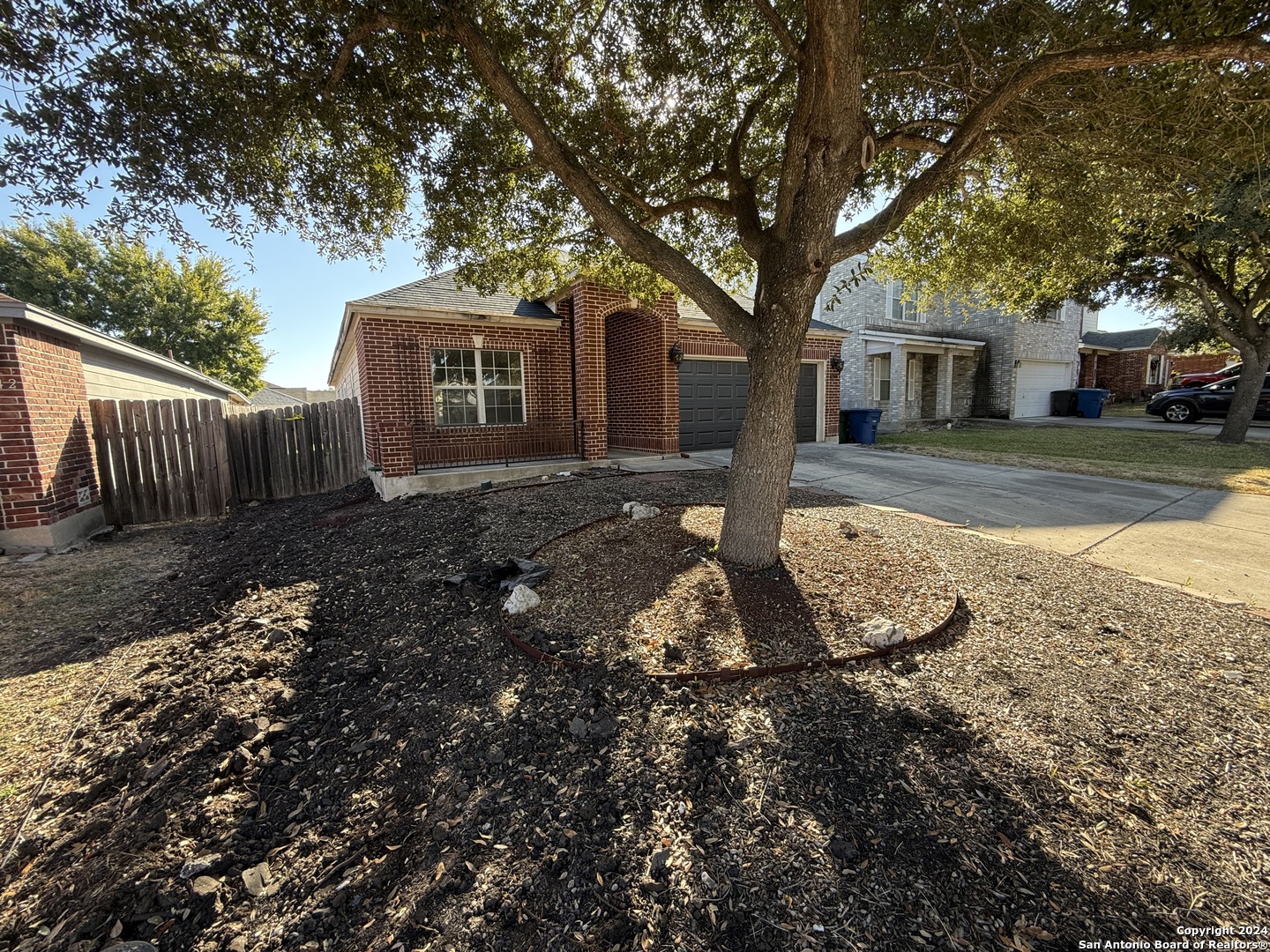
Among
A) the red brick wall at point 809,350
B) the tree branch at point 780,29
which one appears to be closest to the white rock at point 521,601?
the tree branch at point 780,29

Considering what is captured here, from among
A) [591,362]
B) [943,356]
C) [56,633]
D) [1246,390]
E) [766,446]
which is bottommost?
[56,633]

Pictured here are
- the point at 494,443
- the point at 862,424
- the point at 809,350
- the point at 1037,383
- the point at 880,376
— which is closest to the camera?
the point at 494,443

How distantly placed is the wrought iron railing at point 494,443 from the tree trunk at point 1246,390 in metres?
15.9

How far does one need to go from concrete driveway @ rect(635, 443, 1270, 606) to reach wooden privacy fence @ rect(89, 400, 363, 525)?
6.02 meters

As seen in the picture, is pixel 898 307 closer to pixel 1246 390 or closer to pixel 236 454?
pixel 1246 390

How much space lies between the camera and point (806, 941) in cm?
153

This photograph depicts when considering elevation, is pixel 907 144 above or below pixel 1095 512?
above

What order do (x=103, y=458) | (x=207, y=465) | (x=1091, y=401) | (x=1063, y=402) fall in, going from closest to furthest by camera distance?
(x=103, y=458) → (x=207, y=465) → (x=1091, y=401) → (x=1063, y=402)

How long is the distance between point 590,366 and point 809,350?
234 inches

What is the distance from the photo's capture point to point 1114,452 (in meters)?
10.9

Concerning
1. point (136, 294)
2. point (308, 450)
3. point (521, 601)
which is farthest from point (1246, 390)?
point (136, 294)

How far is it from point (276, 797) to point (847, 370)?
61.6 feet

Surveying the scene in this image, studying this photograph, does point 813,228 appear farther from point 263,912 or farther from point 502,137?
point 263,912

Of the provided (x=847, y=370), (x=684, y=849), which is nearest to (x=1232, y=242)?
(x=847, y=370)
